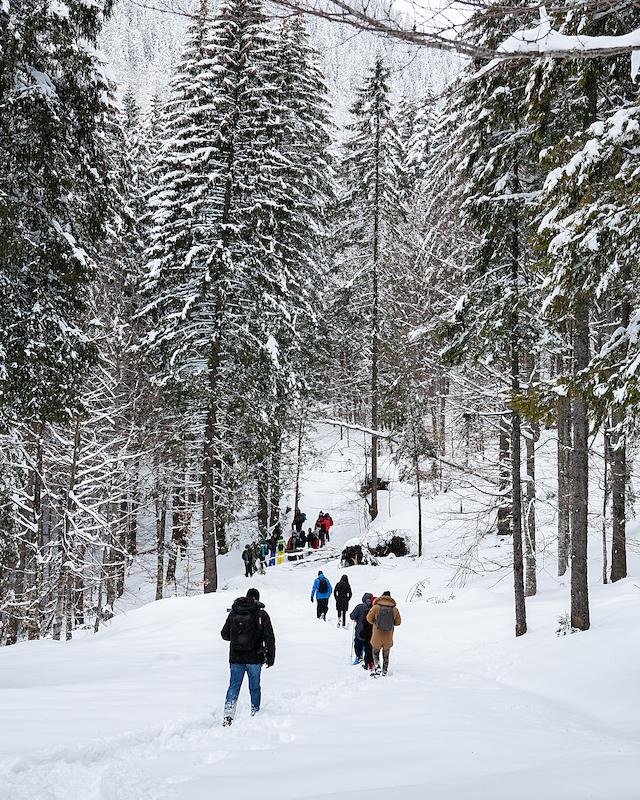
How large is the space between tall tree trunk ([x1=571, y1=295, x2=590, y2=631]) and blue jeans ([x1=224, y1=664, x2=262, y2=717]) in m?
6.51

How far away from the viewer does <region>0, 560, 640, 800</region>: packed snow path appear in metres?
4.17

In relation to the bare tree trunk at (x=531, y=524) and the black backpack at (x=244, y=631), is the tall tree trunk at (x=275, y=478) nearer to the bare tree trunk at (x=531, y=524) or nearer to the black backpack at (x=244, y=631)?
the bare tree trunk at (x=531, y=524)

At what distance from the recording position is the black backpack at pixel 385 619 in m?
9.41

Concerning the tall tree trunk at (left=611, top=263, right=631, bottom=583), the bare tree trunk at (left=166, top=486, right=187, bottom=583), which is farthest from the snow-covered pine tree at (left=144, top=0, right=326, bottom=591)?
the tall tree trunk at (left=611, top=263, right=631, bottom=583)

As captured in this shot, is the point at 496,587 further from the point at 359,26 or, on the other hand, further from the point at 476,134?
the point at 359,26

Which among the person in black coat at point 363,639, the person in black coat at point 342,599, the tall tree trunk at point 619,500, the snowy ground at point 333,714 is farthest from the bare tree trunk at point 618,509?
the person in black coat at point 342,599

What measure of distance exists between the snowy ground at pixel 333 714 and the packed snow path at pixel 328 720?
0.03 m

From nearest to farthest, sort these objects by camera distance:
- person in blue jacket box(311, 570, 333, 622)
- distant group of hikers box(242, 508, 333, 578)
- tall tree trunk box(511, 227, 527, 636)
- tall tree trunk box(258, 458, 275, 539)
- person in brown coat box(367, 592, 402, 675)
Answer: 1. person in brown coat box(367, 592, 402, 675)
2. tall tree trunk box(511, 227, 527, 636)
3. person in blue jacket box(311, 570, 333, 622)
4. tall tree trunk box(258, 458, 275, 539)
5. distant group of hikers box(242, 508, 333, 578)

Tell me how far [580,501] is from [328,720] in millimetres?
6425

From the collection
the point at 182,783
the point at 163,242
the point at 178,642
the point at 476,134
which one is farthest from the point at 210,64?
the point at 182,783

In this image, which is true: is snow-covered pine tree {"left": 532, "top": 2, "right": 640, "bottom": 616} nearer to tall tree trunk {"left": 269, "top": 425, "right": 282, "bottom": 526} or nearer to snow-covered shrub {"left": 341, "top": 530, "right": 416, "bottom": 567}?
snow-covered shrub {"left": 341, "top": 530, "right": 416, "bottom": 567}

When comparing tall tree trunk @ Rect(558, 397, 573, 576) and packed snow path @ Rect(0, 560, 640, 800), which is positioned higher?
tall tree trunk @ Rect(558, 397, 573, 576)

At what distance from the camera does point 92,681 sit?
297 inches

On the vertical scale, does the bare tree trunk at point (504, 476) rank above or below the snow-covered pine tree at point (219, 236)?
below
